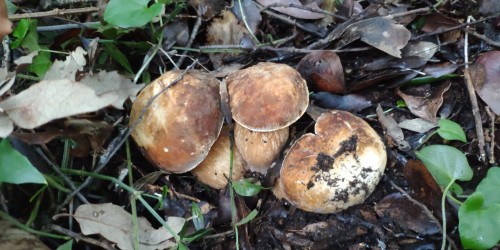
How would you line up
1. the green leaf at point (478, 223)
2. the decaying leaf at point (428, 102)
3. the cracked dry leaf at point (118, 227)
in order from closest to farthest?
the green leaf at point (478, 223), the cracked dry leaf at point (118, 227), the decaying leaf at point (428, 102)

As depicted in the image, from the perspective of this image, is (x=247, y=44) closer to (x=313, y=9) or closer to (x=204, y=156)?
(x=313, y=9)

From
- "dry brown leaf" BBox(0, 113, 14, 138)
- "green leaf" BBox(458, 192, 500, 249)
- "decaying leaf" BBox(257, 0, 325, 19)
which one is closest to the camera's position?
"dry brown leaf" BBox(0, 113, 14, 138)

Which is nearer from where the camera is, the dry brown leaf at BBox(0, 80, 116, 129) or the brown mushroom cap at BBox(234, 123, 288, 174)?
the dry brown leaf at BBox(0, 80, 116, 129)

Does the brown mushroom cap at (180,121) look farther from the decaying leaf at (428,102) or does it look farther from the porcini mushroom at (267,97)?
the decaying leaf at (428,102)

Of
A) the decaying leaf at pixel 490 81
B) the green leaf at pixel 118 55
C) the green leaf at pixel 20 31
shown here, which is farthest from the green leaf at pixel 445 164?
the green leaf at pixel 20 31

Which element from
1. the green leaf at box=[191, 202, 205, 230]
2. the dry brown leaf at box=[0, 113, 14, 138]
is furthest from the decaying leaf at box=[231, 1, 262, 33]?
the dry brown leaf at box=[0, 113, 14, 138]

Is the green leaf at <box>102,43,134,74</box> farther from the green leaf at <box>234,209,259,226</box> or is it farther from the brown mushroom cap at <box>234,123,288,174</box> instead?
the green leaf at <box>234,209,259,226</box>

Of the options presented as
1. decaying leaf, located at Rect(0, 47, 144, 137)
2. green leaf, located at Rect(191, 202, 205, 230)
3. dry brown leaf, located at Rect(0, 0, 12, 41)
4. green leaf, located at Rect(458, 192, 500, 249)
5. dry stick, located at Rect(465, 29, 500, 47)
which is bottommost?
green leaf, located at Rect(191, 202, 205, 230)

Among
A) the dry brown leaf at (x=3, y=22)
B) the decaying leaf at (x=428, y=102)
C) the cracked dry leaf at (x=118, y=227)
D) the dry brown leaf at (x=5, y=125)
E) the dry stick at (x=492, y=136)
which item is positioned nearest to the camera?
the dry brown leaf at (x=5, y=125)

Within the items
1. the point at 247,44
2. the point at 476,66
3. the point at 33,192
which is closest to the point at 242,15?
the point at 247,44
